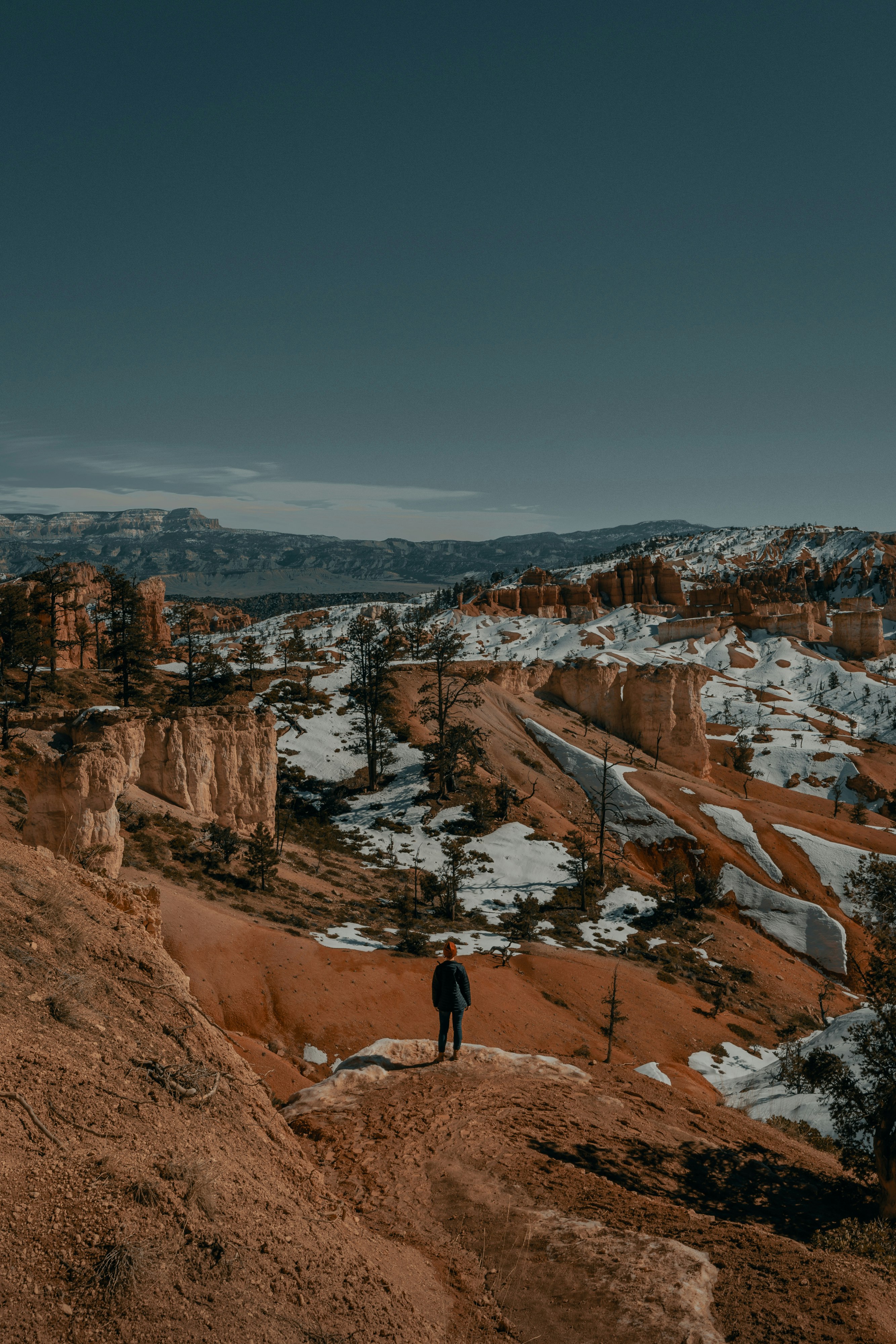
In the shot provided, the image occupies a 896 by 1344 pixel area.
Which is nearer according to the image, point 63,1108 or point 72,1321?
point 72,1321

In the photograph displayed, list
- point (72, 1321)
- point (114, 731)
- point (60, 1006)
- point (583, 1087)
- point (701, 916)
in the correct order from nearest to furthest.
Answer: point (72, 1321) → point (60, 1006) → point (583, 1087) → point (114, 731) → point (701, 916)

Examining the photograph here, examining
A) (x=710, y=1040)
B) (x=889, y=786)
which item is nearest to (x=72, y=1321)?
(x=710, y=1040)

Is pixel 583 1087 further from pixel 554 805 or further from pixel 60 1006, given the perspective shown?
pixel 554 805

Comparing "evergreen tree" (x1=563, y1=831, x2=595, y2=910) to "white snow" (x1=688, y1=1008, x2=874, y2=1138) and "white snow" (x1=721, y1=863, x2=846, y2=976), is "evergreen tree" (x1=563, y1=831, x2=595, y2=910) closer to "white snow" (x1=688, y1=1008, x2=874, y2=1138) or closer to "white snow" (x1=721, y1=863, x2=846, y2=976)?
"white snow" (x1=721, y1=863, x2=846, y2=976)

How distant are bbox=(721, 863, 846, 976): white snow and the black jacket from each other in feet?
132

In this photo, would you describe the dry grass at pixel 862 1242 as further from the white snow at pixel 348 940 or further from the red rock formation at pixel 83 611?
the red rock formation at pixel 83 611

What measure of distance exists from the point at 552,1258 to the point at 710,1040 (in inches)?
950

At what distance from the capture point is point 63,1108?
5.93 m

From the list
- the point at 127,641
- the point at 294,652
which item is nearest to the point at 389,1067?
the point at 127,641

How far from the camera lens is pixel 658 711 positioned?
68500 mm

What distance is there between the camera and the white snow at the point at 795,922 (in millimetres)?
44094

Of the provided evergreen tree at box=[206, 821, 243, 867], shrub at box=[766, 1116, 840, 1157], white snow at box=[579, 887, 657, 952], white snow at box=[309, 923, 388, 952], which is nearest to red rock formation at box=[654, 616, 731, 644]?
white snow at box=[579, 887, 657, 952]

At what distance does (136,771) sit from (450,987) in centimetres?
2016

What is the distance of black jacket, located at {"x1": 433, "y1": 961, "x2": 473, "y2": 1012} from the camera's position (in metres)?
12.0
